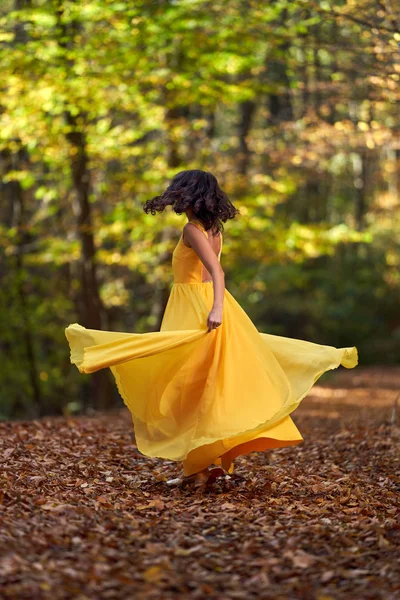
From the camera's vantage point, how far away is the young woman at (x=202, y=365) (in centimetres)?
522

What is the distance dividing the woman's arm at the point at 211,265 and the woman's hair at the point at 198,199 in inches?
4.8

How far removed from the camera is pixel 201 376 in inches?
213

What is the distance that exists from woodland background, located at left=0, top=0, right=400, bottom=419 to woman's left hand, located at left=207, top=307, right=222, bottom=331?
4288 mm

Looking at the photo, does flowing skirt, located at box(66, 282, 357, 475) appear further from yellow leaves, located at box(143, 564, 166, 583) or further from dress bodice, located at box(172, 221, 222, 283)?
yellow leaves, located at box(143, 564, 166, 583)

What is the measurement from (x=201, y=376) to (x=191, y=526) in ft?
3.67

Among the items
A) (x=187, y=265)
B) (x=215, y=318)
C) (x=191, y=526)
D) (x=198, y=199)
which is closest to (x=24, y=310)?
(x=187, y=265)

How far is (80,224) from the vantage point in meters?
13.6

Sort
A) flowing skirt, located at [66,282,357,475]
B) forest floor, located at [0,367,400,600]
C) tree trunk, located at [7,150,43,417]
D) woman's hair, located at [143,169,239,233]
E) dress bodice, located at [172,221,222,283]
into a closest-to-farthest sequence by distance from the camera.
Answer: forest floor, located at [0,367,400,600]
flowing skirt, located at [66,282,357,475]
woman's hair, located at [143,169,239,233]
dress bodice, located at [172,221,222,283]
tree trunk, located at [7,150,43,417]

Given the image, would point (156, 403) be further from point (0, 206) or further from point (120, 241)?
point (0, 206)

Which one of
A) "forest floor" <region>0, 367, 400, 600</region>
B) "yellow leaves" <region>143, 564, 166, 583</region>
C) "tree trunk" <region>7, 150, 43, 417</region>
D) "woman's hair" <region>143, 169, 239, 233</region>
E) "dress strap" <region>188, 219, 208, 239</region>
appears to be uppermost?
"woman's hair" <region>143, 169, 239, 233</region>

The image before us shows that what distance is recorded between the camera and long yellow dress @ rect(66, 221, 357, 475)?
5.21 metres

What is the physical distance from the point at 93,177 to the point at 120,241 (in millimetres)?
1710

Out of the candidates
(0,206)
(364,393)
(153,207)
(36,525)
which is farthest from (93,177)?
(36,525)

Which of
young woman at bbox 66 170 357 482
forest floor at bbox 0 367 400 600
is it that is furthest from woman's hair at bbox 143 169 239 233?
forest floor at bbox 0 367 400 600
